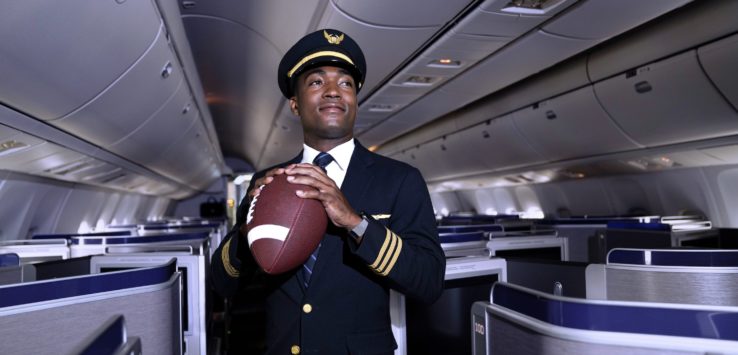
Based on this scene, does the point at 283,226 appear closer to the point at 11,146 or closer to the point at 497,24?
the point at 497,24

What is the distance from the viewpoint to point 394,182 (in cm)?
178

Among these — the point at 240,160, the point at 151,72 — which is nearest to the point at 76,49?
the point at 151,72

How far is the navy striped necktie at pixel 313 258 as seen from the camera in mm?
1700

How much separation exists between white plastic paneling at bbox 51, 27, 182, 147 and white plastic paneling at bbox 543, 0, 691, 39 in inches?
133

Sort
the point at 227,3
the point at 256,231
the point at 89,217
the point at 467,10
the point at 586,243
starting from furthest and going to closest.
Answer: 1. the point at 89,217
2. the point at 586,243
3. the point at 227,3
4. the point at 467,10
5. the point at 256,231

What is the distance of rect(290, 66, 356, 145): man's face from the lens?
1.66 meters

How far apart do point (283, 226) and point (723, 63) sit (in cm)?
539

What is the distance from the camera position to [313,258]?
171cm

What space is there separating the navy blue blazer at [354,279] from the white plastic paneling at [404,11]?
7.96 feet

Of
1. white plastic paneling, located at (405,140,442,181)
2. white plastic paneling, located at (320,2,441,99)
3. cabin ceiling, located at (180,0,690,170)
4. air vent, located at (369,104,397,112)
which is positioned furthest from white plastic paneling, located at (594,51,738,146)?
white plastic paneling, located at (405,140,442,181)

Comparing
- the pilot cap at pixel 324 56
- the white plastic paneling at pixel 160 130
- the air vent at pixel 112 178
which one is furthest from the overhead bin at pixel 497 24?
the air vent at pixel 112 178

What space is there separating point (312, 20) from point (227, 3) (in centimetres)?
195

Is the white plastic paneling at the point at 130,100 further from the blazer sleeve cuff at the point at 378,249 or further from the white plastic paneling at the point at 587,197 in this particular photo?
the white plastic paneling at the point at 587,197

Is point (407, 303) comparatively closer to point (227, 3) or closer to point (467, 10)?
point (467, 10)
